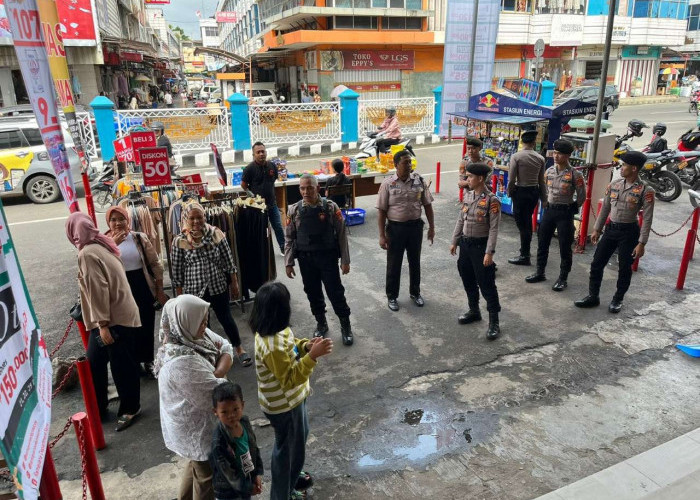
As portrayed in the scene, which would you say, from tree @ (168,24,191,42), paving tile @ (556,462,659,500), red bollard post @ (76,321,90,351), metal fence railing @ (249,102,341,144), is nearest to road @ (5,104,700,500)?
paving tile @ (556,462,659,500)

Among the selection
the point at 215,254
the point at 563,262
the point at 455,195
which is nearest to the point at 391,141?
the point at 455,195

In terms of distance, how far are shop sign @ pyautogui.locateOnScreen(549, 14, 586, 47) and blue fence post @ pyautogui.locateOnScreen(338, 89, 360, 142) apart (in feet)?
68.6

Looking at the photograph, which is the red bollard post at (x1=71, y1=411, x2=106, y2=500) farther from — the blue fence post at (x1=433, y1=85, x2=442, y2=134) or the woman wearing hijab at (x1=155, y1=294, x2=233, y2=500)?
the blue fence post at (x1=433, y1=85, x2=442, y2=134)

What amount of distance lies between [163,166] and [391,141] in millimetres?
8484

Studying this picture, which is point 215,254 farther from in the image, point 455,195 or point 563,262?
point 455,195

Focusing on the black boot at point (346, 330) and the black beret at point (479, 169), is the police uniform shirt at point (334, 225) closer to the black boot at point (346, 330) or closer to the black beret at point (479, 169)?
the black boot at point (346, 330)

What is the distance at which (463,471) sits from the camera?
12.7 feet

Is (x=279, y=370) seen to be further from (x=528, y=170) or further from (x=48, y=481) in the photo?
(x=528, y=170)

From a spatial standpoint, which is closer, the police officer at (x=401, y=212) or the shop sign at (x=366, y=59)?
the police officer at (x=401, y=212)

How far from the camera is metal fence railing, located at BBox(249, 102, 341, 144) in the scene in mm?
16844

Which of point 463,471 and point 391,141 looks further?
point 391,141

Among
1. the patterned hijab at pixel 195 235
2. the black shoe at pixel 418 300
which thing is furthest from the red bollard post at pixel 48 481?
the black shoe at pixel 418 300

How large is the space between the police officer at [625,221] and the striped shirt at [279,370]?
445 centimetres

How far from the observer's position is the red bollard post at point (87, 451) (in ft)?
10.0
